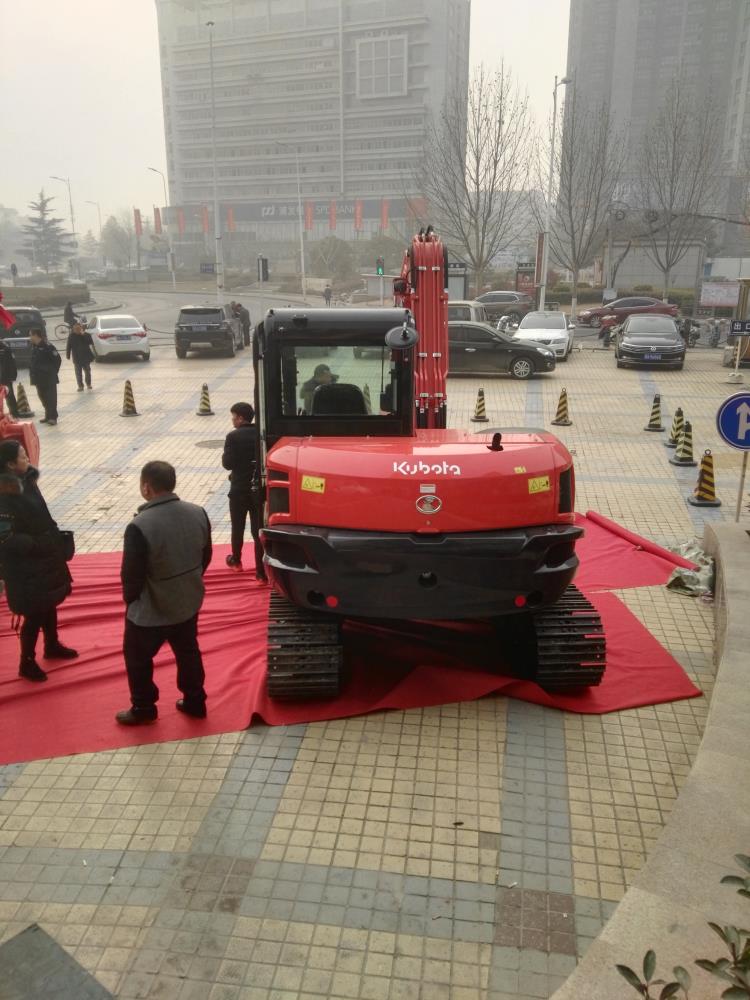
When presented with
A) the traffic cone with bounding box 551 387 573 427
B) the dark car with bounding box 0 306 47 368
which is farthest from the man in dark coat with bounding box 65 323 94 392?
the traffic cone with bounding box 551 387 573 427

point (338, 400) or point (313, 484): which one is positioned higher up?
point (338, 400)

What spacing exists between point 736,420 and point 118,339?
21219 mm

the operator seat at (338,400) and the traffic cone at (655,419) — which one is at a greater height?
the operator seat at (338,400)

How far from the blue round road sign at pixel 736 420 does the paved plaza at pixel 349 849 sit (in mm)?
2203

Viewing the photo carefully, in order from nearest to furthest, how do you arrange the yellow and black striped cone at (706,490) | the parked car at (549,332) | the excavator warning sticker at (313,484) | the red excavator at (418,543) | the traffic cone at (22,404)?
the red excavator at (418,543), the excavator warning sticker at (313,484), the yellow and black striped cone at (706,490), the traffic cone at (22,404), the parked car at (549,332)

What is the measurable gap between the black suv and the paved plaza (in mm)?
21211

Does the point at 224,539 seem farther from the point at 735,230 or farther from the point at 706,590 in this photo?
the point at 735,230

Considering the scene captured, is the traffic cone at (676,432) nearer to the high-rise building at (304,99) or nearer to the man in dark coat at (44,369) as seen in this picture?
Answer: the man in dark coat at (44,369)

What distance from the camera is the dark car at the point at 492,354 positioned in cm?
2264

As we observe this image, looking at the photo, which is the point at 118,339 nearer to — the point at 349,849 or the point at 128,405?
the point at 128,405

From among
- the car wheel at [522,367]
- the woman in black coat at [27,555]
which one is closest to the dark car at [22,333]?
the car wheel at [522,367]

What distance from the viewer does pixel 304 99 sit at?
121 m

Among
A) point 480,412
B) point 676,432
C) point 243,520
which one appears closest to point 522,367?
point 480,412

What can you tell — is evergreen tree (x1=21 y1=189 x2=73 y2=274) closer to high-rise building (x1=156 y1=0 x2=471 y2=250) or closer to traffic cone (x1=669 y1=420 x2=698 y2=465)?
high-rise building (x1=156 y1=0 x2=471 y2=250)
